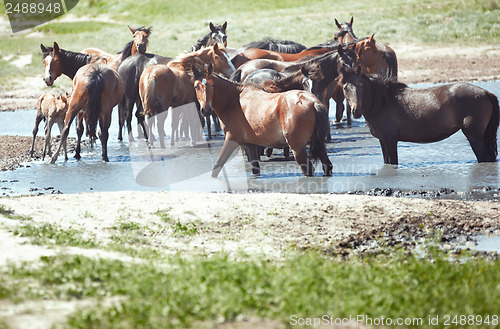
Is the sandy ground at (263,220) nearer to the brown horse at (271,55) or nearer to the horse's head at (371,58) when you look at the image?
the horse's head at (371,58)

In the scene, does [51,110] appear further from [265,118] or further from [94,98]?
[265,118]

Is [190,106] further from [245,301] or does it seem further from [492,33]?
[492,33]

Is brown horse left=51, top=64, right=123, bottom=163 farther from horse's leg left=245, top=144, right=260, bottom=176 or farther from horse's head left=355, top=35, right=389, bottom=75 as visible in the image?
horse's head left=355, top=35, right=389, bottom=75

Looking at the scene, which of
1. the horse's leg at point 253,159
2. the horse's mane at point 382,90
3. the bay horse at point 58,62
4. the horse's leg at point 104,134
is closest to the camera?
the horse's leg at point 253,159

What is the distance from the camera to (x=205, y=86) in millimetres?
10836

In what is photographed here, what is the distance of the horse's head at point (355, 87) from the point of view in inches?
438

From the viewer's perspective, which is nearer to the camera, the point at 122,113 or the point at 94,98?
the point at 94,98

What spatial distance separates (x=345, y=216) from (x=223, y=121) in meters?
3.75

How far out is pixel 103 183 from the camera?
36.1 ft

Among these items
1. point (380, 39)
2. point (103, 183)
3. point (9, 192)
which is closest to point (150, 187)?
point (103, 183)

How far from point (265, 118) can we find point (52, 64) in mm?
6597

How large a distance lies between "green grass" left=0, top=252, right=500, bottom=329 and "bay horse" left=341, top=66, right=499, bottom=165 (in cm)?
544

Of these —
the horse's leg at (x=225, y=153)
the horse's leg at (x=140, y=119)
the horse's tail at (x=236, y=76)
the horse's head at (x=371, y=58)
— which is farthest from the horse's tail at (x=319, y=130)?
the horse's leg at (x=140, y=119)

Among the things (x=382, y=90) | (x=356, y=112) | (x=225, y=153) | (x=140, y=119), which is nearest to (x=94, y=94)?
(x=140, y=119)
